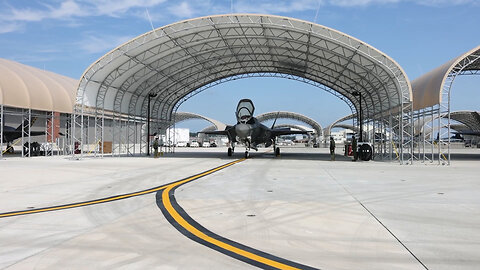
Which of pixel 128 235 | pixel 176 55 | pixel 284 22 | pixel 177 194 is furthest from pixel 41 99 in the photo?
pixel 128 235

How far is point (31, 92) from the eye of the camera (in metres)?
28.4

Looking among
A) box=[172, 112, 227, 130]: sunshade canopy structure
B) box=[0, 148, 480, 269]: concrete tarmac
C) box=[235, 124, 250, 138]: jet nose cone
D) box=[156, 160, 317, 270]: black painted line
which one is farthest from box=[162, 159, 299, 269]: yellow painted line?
Answer: box=[172, 112, 227, 130]: sunshade canopy structure

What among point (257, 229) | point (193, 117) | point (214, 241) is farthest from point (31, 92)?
point (193, 117)

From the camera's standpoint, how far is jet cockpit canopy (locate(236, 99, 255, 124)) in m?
23.0

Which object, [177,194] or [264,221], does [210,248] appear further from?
[177,194]

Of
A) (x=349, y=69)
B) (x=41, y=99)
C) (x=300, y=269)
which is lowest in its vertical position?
(x=300, y=269)

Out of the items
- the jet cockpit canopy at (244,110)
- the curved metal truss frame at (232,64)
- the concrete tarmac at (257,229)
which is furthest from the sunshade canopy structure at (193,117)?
the concrete tarmac at (257,229)

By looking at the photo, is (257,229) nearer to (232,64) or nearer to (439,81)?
(439,81)

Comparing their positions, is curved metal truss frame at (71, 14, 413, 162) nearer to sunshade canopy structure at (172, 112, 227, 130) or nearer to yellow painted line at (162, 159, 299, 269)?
yellow painted line at (162, 159, 299, 269)

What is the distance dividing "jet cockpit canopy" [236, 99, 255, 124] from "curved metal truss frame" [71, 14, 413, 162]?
16.4 ft

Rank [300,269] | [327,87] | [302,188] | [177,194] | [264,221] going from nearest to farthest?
[300,269] < [264,221] < [177,194] < [302,188] < [327,87]

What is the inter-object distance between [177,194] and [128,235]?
3.95 m

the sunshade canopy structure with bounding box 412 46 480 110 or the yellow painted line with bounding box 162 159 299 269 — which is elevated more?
the sunshade canopy structure with bounding box 412 46 480 110

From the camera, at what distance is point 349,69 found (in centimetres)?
2698
